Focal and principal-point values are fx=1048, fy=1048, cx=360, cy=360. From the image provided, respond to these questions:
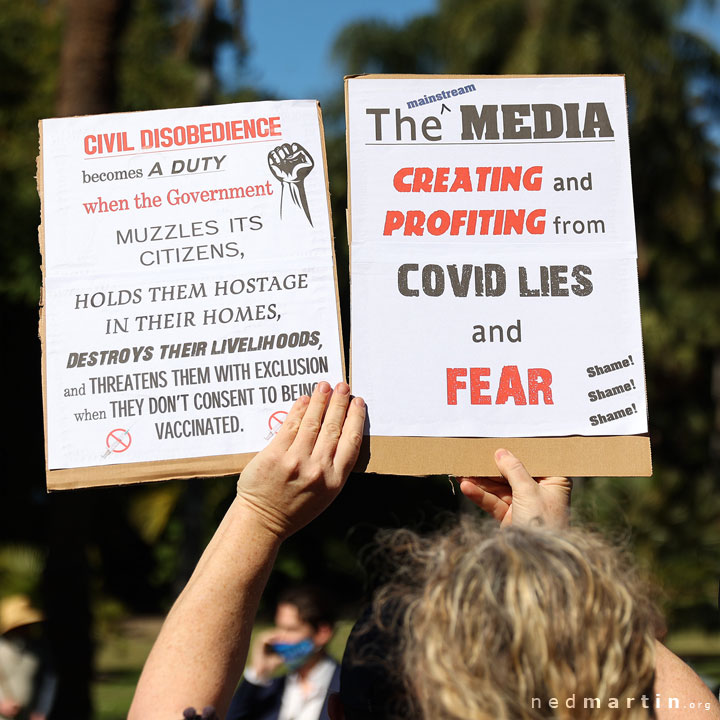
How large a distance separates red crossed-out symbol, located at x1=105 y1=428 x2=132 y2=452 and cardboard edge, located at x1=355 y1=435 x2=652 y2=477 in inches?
21.5

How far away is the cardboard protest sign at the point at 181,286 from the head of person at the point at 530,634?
1001mm

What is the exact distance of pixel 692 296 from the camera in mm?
26734

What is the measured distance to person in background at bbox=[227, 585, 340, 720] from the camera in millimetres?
4582

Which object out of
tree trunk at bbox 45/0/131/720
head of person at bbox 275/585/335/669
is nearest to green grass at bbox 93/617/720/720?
tree trunk at bbox 45/0/131/720

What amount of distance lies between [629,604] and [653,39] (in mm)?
23896

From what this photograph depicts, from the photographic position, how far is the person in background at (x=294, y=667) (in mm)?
4582

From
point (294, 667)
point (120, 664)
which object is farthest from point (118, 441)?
point (120, 664)

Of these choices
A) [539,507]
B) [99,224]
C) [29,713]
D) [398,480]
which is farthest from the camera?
[398,480]

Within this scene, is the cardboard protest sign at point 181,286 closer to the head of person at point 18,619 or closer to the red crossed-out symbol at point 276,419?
the red crossed-out symbol at point 276,419

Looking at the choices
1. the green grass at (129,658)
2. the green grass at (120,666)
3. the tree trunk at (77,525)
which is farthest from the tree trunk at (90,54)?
the green grass at (129,658)

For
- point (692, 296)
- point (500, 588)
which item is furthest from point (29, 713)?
point (692, 296)

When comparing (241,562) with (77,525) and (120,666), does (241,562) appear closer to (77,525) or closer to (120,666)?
(77,525)

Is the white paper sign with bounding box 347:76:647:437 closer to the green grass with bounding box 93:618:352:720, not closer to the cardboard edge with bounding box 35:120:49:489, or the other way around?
the cardboard edge with bounding box 35:120:49:489

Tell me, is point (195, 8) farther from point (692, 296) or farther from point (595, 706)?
point (692, 296)
